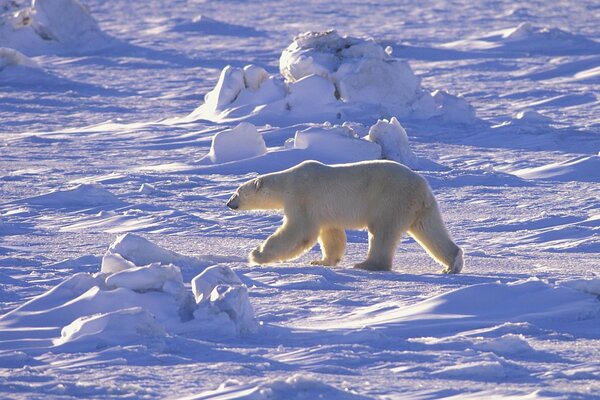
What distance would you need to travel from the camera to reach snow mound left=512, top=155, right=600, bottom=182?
10672 millimetres

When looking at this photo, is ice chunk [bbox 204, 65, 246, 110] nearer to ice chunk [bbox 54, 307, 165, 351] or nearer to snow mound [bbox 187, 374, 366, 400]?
ice chunk [bbox 54, 307, 165, 351]

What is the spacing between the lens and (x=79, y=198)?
371 inches

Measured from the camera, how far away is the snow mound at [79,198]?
934 cm

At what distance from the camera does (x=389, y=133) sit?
10891 millimetres

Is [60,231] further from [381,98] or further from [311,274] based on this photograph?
[381,98]

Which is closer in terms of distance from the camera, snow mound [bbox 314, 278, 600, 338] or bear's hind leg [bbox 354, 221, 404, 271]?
snow mound [bbox 314, 278, 600, 338]

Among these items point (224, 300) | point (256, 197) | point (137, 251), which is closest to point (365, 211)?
point (256, 197)

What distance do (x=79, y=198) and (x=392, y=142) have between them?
3.09 meters

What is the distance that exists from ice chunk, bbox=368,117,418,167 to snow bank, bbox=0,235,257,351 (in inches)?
217

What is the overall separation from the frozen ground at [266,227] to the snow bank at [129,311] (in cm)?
1

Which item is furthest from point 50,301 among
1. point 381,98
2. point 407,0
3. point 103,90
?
point 407,0

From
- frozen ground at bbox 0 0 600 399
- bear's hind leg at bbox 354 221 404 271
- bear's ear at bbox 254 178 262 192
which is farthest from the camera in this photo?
bear's ear at bbox 254 178 262 192

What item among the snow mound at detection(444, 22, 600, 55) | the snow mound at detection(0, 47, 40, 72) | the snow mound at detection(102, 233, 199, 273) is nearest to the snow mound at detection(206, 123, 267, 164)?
the snow mound at detection(102, 233, 199, 273)

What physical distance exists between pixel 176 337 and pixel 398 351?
0.92 m
